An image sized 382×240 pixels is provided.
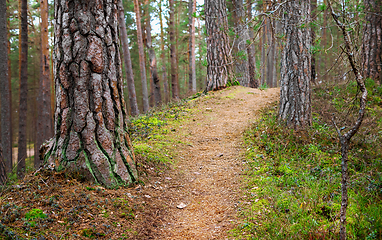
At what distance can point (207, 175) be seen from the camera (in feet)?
15.0

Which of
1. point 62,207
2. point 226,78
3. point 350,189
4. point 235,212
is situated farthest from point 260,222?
point 226,78

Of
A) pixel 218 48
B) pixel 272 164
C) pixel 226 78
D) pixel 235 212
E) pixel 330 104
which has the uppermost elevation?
pixel 218 48

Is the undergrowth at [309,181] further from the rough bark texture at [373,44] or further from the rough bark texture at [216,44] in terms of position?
the rough bark texture at [216,44]

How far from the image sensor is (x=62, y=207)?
9.01ft

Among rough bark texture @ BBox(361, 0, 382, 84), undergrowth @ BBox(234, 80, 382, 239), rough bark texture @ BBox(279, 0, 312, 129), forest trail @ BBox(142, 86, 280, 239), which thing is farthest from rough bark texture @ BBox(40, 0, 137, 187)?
rough bark texture @ BBox(361, 0, 382, 84)

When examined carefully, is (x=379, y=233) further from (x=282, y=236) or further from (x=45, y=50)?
(x=45, y=50)

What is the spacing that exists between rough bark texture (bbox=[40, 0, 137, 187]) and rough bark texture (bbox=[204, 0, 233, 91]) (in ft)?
22.9

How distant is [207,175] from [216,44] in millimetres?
6874

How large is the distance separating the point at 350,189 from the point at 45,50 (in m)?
15.1

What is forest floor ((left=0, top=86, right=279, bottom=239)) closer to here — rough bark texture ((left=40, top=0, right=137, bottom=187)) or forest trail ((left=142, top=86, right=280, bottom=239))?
forest trail ((left=142, top=86, right=280, bottom=239))

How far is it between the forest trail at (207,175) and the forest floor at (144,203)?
0.5 inches

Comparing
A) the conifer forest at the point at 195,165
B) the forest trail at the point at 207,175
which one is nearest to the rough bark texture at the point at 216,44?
the forest trail at the point at 207,175

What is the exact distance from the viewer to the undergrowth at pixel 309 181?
2564 mm

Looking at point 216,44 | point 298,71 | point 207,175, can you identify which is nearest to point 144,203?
point 207,175
